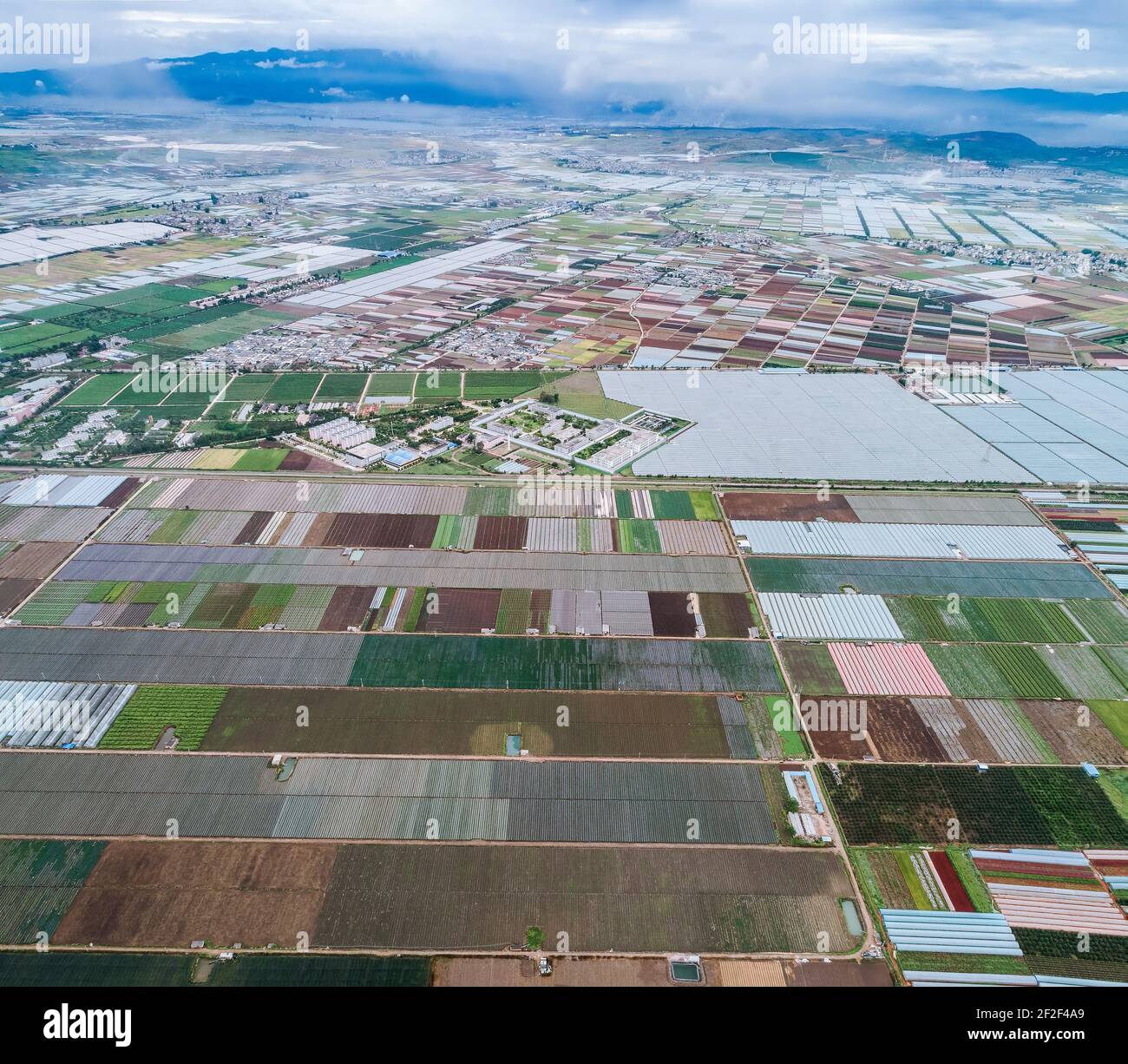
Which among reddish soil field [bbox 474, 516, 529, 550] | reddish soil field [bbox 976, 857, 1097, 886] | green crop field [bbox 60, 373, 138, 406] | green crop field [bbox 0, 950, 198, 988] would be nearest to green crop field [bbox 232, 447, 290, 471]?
reddish soil field [bbox 474, 516, 529, 550]

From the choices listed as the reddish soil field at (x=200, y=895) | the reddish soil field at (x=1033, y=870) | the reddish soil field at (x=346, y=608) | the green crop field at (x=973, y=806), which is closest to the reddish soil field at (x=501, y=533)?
the reddish soil field at (x=346, y=608)

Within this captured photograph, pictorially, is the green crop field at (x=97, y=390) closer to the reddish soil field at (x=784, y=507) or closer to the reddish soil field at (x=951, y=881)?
the reddish soil field at (x=784, y=507)

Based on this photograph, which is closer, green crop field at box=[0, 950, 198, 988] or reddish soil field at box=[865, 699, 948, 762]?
green crop field at box=[0, 950, 198, 988]

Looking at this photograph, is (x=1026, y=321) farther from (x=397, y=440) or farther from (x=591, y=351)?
(x=397, y=440)

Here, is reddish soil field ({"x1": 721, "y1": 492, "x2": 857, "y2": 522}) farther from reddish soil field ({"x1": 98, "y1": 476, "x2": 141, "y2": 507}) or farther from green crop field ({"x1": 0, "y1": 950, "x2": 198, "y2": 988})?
reddish soil field ({"x1": 98, "y1": 476, "x2": 141, "y2": 507})

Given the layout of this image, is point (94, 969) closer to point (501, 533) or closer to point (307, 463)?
point (501, 533)
